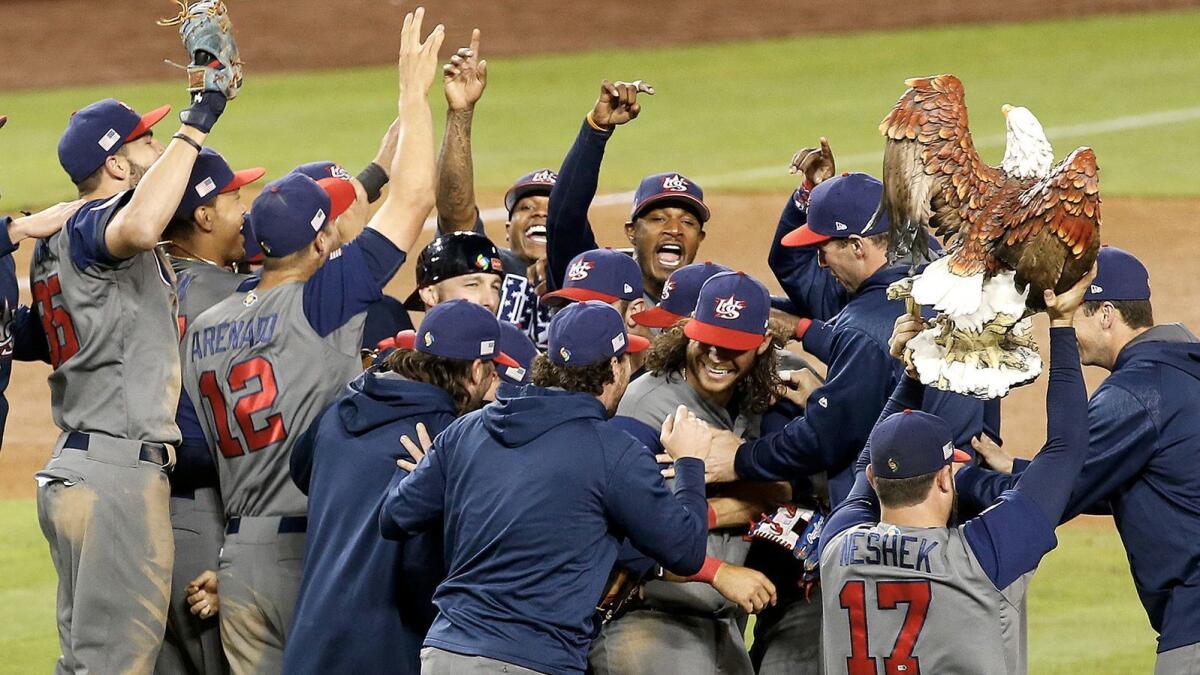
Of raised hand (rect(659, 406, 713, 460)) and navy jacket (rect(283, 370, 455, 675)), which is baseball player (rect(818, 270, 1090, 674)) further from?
navy jacket (rect(283, 370, 455, 675))

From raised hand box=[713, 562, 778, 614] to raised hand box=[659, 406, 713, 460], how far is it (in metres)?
0.38

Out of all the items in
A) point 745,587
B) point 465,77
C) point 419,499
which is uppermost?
point 465,77

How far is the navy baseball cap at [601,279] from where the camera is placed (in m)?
5.84

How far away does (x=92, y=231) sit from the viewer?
5.18 m

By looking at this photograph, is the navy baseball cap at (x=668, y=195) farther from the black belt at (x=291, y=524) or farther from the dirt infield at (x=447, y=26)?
the dirt infield at (x=447, y=26)

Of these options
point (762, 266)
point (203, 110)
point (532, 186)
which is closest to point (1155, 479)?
point (203, 110)

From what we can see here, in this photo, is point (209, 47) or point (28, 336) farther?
point (28, 336)

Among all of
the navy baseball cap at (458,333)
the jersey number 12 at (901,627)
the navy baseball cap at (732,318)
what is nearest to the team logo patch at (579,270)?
the navy baseball cap at (732,318)

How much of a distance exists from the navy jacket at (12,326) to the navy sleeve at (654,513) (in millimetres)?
2237

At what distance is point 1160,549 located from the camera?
15.7 feet

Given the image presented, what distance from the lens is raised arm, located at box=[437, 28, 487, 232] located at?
6.10 meters

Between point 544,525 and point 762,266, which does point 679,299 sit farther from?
point 762,266

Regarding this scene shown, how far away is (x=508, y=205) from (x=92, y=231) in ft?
8.30

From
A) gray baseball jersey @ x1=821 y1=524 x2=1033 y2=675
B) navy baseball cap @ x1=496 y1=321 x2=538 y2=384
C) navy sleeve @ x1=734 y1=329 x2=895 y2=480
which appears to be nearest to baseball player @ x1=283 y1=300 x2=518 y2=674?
navy baseball cap @ x1=496 y1=321 x2=538 y2=384
